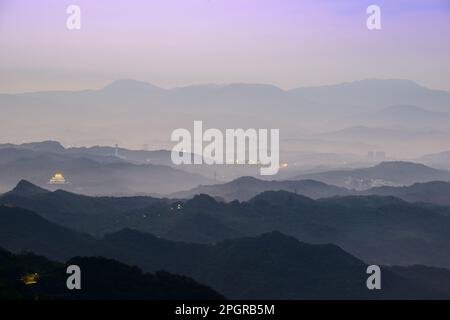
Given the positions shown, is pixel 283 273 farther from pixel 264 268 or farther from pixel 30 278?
pixel 30 278

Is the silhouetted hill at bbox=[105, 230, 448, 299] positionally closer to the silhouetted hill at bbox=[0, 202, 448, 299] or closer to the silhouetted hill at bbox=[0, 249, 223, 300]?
the silhouetted hill at bbox=[0, 202, 448, 299]

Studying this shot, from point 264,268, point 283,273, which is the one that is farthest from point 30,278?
point 283,273

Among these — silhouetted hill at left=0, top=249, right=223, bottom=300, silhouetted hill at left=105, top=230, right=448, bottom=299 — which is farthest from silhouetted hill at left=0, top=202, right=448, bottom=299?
silhouetted hill at left=0, top=249, right=223, bottom=300

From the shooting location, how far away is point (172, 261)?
195 meters

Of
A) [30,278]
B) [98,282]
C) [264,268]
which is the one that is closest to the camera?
[30,278]

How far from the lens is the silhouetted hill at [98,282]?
11533 centimetres

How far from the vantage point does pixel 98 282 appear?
12325 centimetres

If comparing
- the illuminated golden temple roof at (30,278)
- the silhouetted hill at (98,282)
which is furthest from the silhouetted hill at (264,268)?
the illuminated golden temple roof at (30,278)

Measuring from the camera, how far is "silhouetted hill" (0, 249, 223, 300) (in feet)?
378

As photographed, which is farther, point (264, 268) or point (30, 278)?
point (264, 268)

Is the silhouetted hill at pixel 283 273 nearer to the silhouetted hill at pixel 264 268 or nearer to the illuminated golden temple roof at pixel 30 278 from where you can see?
the silhouetted hill at pixel 264 268
